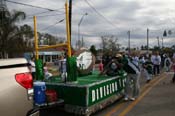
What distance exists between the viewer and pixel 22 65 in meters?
5.21

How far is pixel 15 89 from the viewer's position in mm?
5000

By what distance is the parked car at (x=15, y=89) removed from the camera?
4.93 metres

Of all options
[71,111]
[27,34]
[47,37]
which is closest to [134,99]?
[71,111]

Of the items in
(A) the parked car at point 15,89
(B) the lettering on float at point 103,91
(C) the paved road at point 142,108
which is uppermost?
(A) the parked car at point 15,89

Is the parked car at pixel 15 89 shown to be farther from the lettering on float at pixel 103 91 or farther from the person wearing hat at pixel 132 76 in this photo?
the person wearing hat at pixel 132 76

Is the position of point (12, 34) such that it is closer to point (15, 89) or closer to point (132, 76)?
point (132, 76)

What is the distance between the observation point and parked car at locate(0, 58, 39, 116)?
4930 mm

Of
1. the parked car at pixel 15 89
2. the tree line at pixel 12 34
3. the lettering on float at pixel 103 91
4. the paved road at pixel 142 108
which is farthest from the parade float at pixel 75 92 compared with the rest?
the tree line at pixel 12 34

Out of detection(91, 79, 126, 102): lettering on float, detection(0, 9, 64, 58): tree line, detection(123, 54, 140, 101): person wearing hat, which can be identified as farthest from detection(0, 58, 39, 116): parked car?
detection(0, 9, 64, 58): tree line

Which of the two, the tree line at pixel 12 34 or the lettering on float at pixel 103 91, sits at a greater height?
the tree line at pixel 12 34

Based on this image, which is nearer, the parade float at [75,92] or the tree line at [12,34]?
the parade float at [75,92]

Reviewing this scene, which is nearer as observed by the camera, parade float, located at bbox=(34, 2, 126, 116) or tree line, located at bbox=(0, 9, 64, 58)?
parade float, located at bbox=(34, 2, 126, 116)

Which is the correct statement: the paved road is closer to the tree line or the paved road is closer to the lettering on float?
the lettering on float

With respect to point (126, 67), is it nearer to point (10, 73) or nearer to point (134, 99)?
point (134, 99)
